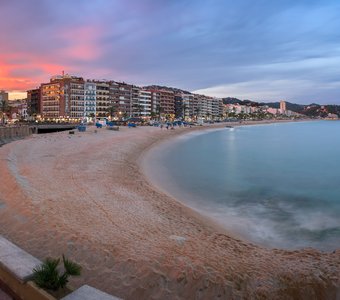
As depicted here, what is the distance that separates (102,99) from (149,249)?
134m

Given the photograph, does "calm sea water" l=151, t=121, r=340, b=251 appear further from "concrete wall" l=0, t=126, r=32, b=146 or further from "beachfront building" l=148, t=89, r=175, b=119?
"beachfront building" l=148, t=89, r=175, b=119

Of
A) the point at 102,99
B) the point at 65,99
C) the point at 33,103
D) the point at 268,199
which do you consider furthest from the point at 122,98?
the point at 268,199

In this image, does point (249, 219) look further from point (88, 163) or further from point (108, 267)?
point (88, 163)

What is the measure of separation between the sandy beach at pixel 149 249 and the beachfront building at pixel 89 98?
11987cm

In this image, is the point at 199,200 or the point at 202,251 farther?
the point at 199,200

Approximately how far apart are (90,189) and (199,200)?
6.30 metres

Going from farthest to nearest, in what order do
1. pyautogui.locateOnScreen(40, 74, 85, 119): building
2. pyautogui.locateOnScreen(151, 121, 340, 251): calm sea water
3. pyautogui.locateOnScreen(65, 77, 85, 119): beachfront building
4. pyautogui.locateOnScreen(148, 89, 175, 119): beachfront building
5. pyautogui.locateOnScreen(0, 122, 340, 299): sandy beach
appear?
1. pyautogui.locateOnScreen(148, 89, 175, 119): beachfront building
2. pyautogui.locateOnScreen(65, 77, 85, 119): beachfront building
3. pyautogui.locateOnScreen(40, 74, 85, 119): building
4. pyautogui.locateOnScreen(151, 121, 340, 251): calm sea water
5. pyautogui.locateOnScreen(0, 122, 340, 299): sandy beach

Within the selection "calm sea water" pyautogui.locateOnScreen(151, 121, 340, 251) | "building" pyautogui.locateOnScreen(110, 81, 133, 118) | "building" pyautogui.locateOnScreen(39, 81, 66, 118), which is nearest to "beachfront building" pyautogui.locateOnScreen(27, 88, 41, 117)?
"building" pyautogui.locateOnScreen(39, 81, 66, 118)

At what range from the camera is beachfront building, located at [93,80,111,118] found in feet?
445

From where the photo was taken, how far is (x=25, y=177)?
57.5 feet

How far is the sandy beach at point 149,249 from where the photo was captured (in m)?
7.04

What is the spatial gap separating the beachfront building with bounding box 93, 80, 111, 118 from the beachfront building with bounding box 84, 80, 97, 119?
1668 millimetres

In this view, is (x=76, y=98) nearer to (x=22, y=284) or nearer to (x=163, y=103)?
(x=163, y=103)

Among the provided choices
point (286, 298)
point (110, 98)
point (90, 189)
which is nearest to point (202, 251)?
point (286, 298)
